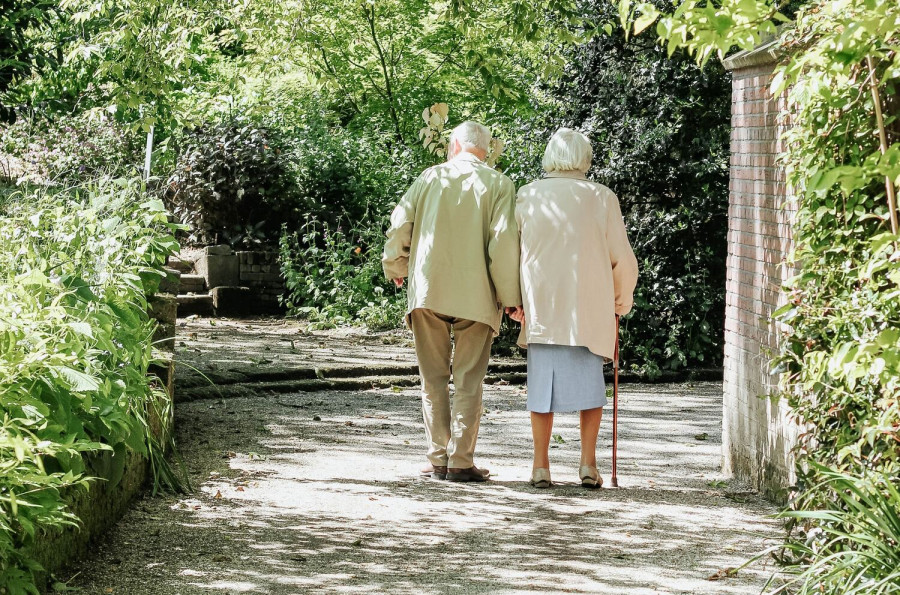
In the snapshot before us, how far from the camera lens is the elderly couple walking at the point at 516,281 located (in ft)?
20.0

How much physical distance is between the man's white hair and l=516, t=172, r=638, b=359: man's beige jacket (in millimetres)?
462

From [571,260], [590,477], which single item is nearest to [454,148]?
[571,260]

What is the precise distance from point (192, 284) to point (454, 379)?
27.4ft

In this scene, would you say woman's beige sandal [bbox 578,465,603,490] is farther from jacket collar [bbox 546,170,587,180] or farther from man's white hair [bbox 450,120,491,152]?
man's white hair [bbox 450,120,491,152]

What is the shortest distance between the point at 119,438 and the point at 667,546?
7.85 feet

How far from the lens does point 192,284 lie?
1405cm

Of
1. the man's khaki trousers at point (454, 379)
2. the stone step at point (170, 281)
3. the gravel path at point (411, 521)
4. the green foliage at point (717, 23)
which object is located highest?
the green foliage at point (717, 23)

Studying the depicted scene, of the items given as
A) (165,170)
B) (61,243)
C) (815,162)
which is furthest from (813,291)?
(165,170)

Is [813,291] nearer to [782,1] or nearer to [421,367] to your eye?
[782,1]

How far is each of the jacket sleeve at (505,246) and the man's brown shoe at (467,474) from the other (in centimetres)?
95

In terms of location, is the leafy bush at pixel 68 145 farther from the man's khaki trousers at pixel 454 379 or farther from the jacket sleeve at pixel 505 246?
the jacket sleeve at pixel 505 246

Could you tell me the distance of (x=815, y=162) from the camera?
4.34 metres

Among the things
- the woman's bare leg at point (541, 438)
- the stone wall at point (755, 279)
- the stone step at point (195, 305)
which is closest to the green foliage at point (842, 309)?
the stone wall at point (755, 279)

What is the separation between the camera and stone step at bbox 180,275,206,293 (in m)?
14.0
